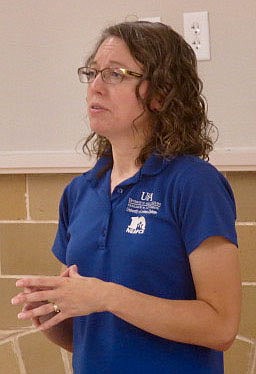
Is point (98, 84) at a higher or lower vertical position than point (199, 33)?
lower

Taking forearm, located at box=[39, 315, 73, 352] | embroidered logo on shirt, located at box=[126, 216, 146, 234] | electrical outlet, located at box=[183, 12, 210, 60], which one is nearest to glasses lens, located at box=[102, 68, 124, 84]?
embroidered logo on shirt, located at box=[126, 216, 146, 234]

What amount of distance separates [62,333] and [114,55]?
0.61 meters

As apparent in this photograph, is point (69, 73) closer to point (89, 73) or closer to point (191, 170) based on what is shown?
point (89, 73)

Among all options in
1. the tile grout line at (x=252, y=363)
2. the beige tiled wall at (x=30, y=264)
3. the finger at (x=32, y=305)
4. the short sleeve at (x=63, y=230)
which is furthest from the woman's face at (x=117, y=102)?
the tile grout line at (x=252, y=363)

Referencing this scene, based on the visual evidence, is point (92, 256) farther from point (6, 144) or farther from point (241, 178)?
point (6, 144)

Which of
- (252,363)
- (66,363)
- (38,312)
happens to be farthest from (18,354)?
(38,312)

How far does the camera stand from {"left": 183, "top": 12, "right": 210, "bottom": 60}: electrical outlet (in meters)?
2.04

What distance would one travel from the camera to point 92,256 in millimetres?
1344

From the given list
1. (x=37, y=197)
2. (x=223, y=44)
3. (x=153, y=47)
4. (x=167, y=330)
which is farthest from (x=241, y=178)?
(x=167, y=330)

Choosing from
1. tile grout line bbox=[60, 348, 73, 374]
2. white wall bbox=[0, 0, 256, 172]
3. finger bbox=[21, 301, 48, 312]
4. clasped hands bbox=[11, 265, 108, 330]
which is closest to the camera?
clasped hands bbox=[11, 265, 108, 330]

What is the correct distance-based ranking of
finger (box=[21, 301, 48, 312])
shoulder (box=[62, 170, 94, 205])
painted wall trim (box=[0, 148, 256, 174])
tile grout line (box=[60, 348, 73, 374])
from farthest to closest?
1. tile grout line (box=[60, 348, 73, 374])
2. painted wall trim (box=[0, 148, 256, 174])
3. shoulder (box=[62, 170, 94, 205])
4. finger (box=[21, 301, 48, 312])

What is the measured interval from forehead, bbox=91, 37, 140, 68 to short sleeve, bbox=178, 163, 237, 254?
254 mm

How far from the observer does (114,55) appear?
1.36 m

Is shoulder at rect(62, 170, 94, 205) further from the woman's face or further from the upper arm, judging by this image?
the upper arm
